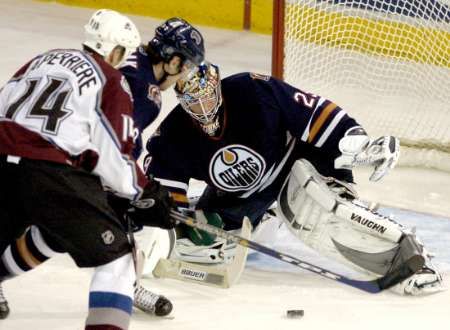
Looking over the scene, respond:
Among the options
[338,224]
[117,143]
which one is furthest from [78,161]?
[338,224]

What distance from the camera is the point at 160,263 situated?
3328 millimetres

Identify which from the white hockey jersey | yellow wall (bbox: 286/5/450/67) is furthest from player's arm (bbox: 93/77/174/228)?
yellow wall (bbox: 286/5/450/67)

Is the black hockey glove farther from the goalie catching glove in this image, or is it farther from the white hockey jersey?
the goalie catching glove

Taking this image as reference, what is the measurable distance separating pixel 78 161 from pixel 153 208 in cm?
27

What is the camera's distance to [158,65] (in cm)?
299

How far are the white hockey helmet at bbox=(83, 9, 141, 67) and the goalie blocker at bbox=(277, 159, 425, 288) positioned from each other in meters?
0.84

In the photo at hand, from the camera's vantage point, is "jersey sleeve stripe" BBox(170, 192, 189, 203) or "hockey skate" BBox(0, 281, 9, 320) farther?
"jersey sleeve stripe" BBox(170, 192, 189, 203)

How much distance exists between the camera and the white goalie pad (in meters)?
3.32

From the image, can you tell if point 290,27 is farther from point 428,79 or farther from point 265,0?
point 265,0

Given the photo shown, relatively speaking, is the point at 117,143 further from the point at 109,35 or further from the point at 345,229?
the point at 345,229

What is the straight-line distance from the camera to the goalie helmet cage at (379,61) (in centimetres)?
462

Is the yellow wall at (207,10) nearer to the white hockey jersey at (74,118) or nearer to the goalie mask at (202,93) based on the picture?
the goalie mask at (202,93)

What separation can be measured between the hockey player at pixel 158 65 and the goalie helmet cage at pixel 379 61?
157 cm

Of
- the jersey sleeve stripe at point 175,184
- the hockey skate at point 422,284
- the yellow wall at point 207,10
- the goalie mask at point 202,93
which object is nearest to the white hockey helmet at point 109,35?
the goalie mask at point 202,93
